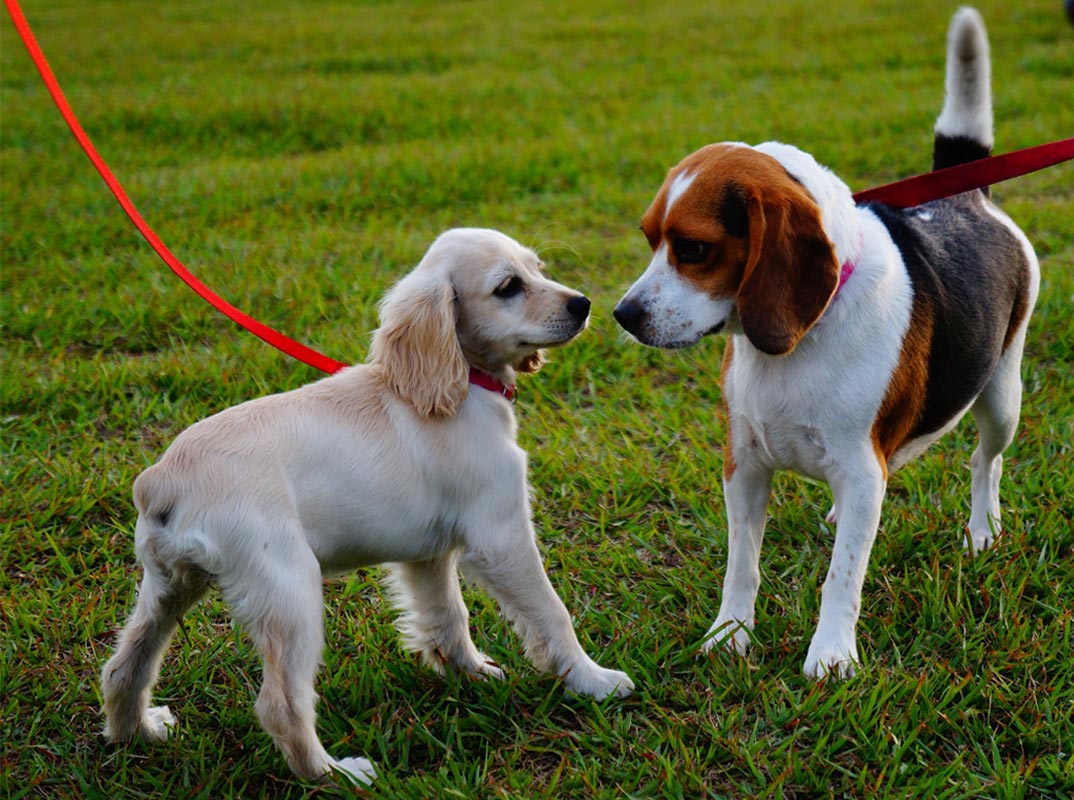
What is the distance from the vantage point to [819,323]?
122 inches

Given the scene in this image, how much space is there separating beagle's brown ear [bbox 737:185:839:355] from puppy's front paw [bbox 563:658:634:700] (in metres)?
1.01

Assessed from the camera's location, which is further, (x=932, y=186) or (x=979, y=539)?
(x=979, y=539)

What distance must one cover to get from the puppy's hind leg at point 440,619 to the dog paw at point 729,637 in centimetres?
63

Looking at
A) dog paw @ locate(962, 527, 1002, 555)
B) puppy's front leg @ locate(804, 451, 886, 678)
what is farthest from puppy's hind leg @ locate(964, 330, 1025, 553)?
puppy's front leg @ locate(804, 451, 886, 678)

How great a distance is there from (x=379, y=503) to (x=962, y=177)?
6.99 feet

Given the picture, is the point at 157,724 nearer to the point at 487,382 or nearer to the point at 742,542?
the point at 487,382

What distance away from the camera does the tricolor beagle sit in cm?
296

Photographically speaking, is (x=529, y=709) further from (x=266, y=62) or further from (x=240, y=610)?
(x=266, y=62)

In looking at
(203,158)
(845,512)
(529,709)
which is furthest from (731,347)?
(203,158)

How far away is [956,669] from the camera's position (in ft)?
10.6

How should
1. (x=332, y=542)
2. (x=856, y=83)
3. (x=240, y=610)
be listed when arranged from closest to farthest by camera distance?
1. (x=240, y=610)
2. (x=332, y=542)
3. (x=856, y=83)

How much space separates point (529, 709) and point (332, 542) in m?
0.77

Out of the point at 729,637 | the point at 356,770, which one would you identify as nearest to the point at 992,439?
the point at 729,637

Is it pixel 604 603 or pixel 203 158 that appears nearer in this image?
pixel 604 603
